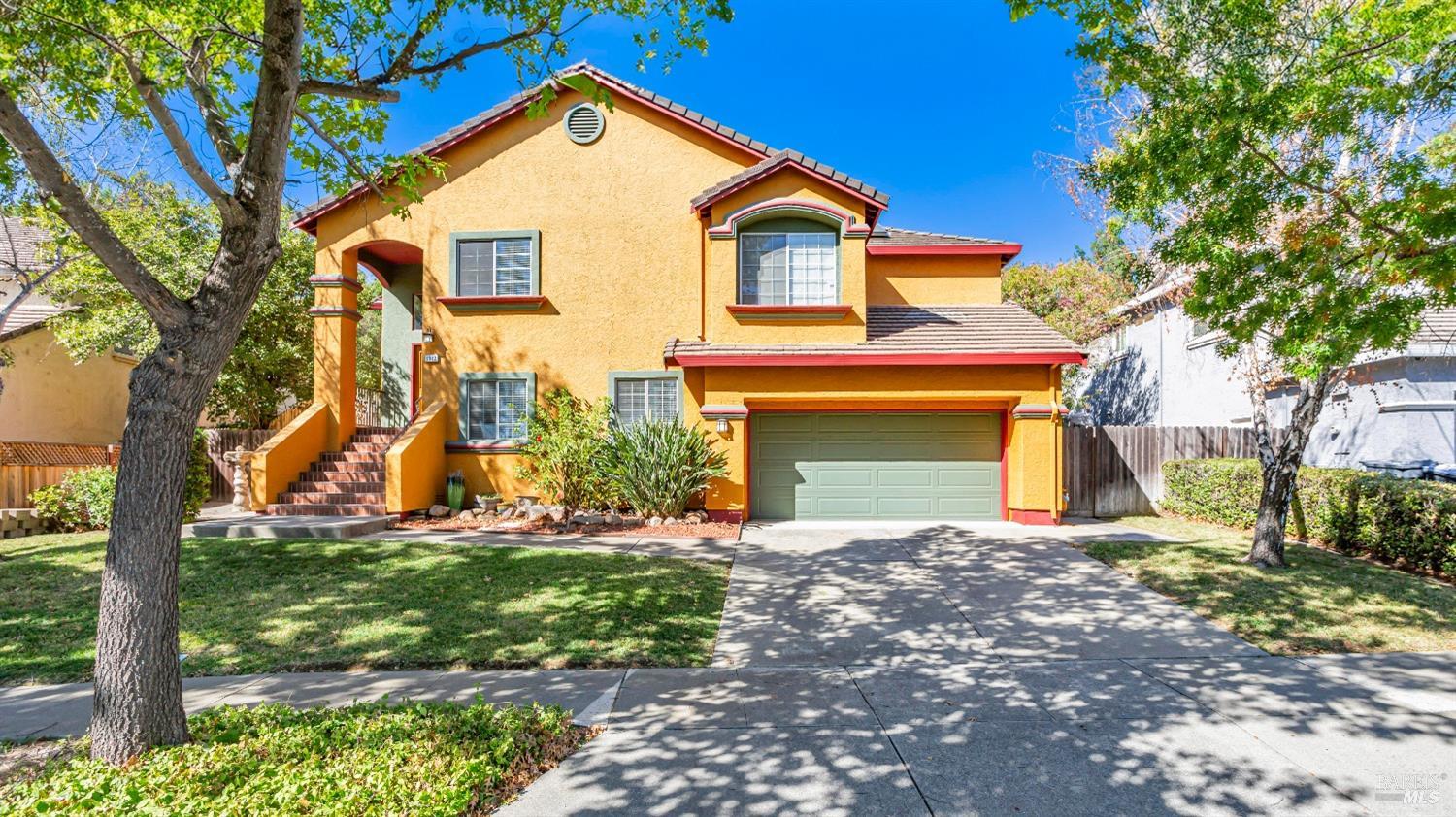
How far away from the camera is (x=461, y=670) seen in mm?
5223

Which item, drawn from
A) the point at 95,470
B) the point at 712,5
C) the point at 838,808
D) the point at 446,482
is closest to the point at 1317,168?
the point at 712,5

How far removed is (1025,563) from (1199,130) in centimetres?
545

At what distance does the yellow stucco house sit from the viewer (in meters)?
11.8

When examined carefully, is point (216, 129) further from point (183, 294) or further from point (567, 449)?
point (183, 294)

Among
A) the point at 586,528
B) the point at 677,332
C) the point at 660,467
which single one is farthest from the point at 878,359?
the point at 586,528

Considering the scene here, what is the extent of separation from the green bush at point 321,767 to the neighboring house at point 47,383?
46.9ft

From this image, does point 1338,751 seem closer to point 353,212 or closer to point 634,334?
point 634,334

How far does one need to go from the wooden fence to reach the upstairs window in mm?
11577

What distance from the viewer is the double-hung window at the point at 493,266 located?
12961 millimetres

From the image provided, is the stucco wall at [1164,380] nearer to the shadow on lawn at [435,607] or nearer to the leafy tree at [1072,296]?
the leafy tree at [1072,296]

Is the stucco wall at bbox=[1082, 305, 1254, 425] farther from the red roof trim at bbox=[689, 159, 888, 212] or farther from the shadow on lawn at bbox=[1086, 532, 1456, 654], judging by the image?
the red roof trim at bbox=[689, 159, 888, 212]

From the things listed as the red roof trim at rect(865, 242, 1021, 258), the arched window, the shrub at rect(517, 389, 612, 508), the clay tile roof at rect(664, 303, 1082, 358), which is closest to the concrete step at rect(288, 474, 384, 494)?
the shrub at rect(517, 389, 612, 508)

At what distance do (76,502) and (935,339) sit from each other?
15.1m

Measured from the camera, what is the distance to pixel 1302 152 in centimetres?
738
